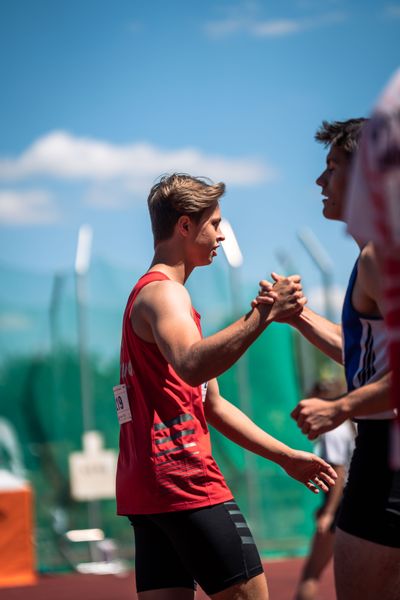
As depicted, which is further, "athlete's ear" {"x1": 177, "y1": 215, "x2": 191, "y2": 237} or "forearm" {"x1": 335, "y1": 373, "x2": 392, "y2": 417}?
"athlete's ear" {"x1": 177, "y1": 215, "x2": 191, "y2": 237}

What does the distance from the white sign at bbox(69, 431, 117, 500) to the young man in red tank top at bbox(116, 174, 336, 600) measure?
6877mm

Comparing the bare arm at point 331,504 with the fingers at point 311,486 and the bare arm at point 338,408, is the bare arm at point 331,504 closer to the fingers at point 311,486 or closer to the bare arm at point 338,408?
the fingers at point 311,486

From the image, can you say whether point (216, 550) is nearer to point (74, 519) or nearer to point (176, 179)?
point (176, 179)

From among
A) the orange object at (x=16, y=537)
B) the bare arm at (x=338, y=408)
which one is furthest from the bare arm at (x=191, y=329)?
the orange object at (x=16, y=537)

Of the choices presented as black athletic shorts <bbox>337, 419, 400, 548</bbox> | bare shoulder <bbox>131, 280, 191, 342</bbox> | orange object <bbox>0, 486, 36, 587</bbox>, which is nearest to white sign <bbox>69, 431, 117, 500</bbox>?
orange object <bbox>0, 486, 36, 587</bbox>

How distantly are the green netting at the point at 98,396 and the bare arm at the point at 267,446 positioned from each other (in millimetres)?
6721

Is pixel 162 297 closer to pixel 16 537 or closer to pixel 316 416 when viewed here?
pixel 316 416

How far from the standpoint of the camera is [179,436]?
11.1 ft

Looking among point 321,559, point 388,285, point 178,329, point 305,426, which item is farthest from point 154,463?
point 321,559

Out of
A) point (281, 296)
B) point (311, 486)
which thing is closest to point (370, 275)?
point (281, 296)

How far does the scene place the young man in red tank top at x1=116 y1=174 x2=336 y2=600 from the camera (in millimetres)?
3281

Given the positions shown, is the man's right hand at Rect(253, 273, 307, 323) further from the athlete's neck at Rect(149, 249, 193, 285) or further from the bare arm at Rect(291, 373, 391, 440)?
the bare arm at Rect(291, 373, 391, 440)

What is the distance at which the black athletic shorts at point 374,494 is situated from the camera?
3.11 metres

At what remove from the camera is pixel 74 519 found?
1039 centimetres
